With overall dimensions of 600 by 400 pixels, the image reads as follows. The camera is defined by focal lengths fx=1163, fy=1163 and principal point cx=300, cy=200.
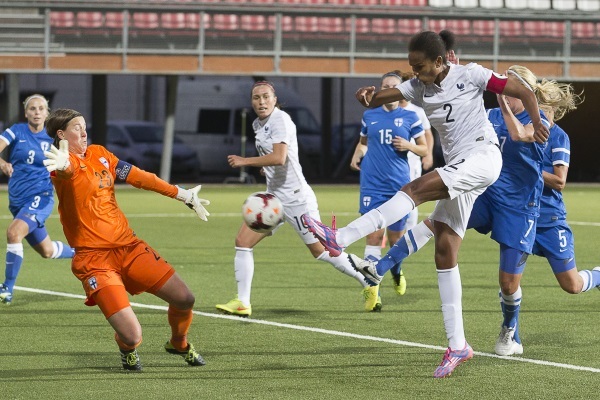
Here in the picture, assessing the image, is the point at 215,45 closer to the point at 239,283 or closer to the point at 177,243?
the point at 177,243

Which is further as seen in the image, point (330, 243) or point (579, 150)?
point (579, 150)

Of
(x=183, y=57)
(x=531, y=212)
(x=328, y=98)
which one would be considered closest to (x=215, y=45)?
(x=183, y=57)

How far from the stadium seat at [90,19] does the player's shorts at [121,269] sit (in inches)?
983

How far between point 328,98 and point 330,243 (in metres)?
30.7

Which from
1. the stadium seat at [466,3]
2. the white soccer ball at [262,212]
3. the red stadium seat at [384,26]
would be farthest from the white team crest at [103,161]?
the stadium seat at [466,3]

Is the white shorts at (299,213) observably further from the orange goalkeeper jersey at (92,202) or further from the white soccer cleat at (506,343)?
the orange goalkeeper jersey at (92,202)

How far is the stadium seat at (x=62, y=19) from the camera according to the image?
3104 centimetres

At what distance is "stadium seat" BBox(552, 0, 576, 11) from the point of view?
1359 inches

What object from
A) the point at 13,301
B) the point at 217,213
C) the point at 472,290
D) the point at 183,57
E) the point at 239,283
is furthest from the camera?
the point at 183,57

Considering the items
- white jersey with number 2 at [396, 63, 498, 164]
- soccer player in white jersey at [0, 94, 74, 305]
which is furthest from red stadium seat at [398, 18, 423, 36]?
white jersey with number 2 at [396, 63, 498, 164]

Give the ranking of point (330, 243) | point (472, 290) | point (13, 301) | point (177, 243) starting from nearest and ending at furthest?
point (330, 243) → point (13, 301) → point (472, 290) → point (177, 243)

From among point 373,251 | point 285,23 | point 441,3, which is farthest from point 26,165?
point 441,3

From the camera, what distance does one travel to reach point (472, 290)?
11180mm

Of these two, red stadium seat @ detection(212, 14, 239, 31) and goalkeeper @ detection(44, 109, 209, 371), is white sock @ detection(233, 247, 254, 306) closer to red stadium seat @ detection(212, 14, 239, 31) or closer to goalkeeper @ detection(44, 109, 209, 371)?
goalkeeper @ detection(44, 109, 209, 371)
